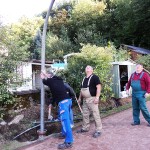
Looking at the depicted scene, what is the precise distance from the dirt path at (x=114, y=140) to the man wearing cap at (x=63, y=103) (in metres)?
0.24

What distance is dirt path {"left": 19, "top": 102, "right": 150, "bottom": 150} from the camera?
6688 millimetres

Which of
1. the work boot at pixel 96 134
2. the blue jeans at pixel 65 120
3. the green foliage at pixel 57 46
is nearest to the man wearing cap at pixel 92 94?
the work boot at pixel 96 134

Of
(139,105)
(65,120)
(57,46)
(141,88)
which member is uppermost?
(57,46)

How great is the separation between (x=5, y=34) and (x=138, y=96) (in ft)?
16.8

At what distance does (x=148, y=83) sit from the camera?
809 cm

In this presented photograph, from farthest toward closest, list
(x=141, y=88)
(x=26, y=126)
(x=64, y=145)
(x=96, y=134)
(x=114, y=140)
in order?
1. (x=26, y=126)
2. (x=141, y=88)
3. (x=96, y=134)
4. (x=114, y=140)
5. (x=64, y=145)

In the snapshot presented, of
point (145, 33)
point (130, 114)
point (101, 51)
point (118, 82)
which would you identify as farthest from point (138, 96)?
point (145, 33)

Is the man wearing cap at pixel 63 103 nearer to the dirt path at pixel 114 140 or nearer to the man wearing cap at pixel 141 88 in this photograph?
the dirt path at pixel 114 140

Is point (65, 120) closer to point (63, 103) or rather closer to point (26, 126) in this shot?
point (63, 103)

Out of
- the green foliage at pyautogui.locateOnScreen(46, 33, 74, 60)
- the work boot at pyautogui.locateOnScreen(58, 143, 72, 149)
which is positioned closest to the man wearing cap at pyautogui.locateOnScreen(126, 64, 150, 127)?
the work boot at pyautogui.locateOnScreen(58, 143, 72, 149)

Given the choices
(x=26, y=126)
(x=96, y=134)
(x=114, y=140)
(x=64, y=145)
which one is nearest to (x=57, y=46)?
(x=26, y=126)

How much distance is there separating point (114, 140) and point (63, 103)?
1.66m

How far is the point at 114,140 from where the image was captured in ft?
23.6

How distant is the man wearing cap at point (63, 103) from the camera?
22.0 ft
